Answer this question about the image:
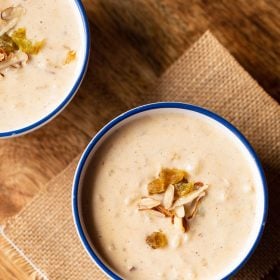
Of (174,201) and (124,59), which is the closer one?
(174,201)

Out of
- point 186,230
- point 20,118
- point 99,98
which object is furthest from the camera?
point 99,98

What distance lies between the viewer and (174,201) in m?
1.58

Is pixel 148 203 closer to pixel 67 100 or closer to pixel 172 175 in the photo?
pixel 172 175

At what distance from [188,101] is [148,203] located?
0.35 metres

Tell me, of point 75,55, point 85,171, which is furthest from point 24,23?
point 85,171

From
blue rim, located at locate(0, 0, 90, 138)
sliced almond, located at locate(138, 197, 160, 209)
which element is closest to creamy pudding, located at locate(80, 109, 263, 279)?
sliced almond, located at locate(138, 197, 160, 209)

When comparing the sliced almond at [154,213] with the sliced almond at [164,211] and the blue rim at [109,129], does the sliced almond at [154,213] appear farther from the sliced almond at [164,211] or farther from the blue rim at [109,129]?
the blue rim at [109,129]

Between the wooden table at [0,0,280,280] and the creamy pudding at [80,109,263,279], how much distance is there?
0.22m

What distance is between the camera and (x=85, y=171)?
1.62 meters

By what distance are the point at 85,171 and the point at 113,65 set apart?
0.35m

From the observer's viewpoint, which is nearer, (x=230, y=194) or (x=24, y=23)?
(x=230, y=194)

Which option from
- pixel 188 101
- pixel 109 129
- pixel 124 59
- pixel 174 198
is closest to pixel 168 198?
pixel 174 198

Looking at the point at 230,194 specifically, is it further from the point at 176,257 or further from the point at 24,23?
the point at 24,23

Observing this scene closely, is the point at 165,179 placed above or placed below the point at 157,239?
above
